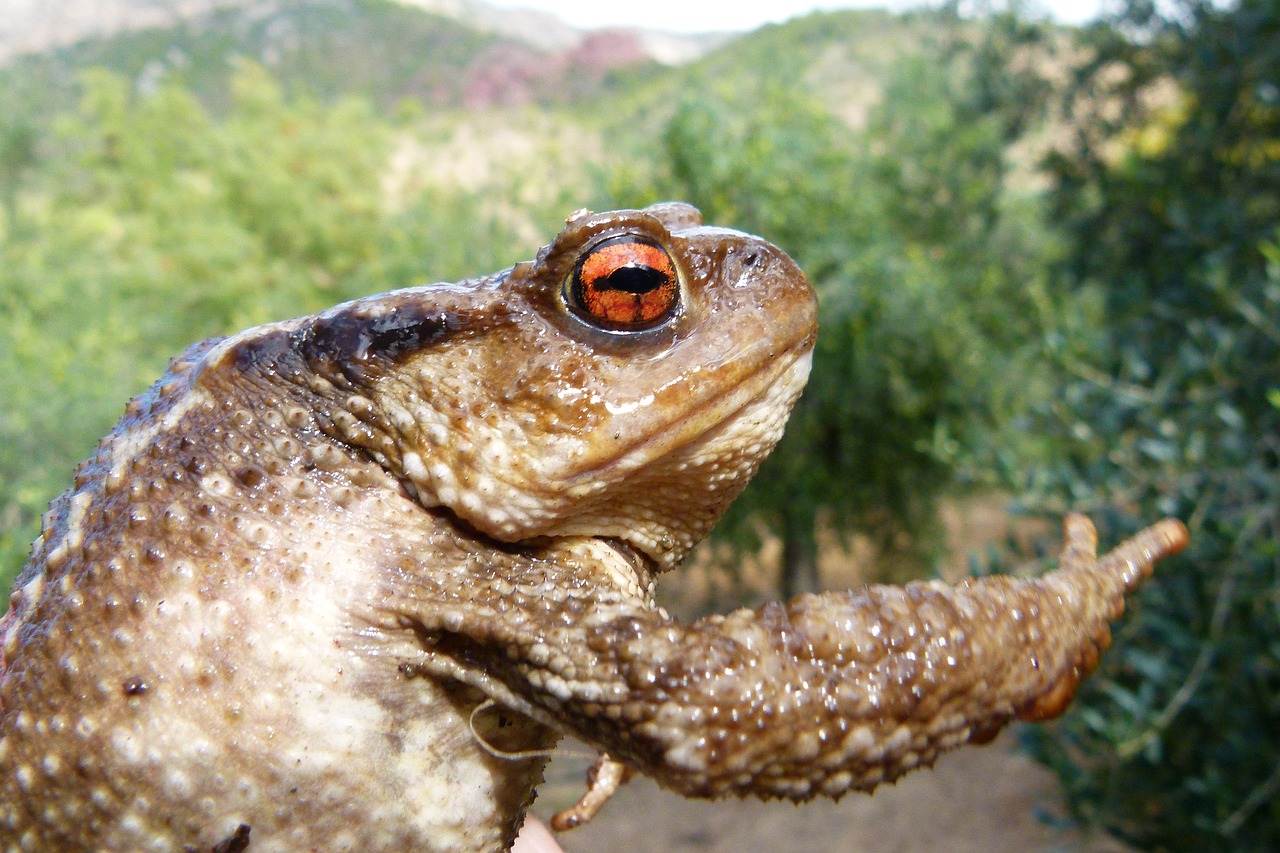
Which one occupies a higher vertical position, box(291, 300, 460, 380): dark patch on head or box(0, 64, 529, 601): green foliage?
box(291, 300, 460, 380): dark patch on head

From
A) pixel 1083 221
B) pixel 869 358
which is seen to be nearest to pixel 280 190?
pixel 869 358

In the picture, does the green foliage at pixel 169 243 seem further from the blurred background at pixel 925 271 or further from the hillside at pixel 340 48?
the hillside at pixel 340 48

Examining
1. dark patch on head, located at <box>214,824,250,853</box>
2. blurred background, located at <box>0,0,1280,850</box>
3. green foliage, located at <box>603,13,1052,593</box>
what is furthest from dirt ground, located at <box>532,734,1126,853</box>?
dark patch on head, located at <box>214,824,250,853</box>

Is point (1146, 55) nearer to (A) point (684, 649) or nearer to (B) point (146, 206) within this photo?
(A) point (684, 649)

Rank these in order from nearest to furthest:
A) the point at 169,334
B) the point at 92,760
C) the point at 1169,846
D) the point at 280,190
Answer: the point at 92,760 < the point at 1169,846 < the point at 169,334 < the point at 280,190

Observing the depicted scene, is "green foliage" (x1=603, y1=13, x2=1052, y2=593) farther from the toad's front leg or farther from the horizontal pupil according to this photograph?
the horizontal pupil

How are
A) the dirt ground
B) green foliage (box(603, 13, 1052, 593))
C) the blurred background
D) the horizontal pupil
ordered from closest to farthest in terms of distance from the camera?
the horizontal pupil < the blurred background < green foliage (box(603, 13, 1052, 593)) < the dirt ground

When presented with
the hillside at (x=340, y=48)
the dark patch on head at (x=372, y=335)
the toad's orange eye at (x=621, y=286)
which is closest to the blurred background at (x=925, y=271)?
the toad's orange eye at (x=621, y=286)
